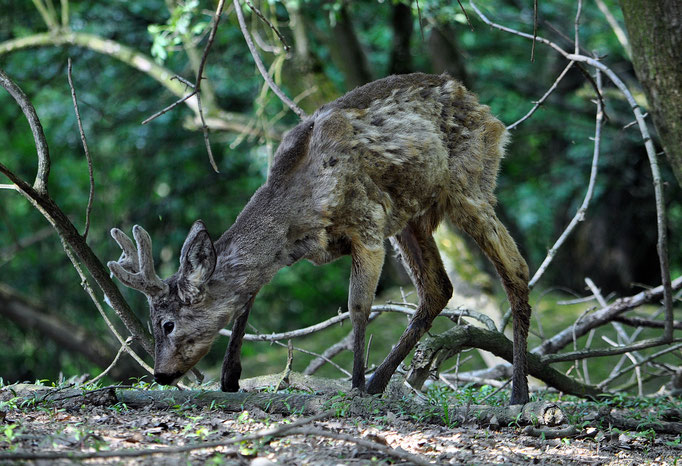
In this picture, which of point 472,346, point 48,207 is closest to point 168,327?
point 48,207

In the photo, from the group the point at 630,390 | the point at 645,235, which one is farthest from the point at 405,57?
the point at 630,390

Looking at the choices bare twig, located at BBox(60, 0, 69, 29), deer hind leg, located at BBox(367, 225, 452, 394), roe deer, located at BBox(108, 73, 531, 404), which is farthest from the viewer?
bare twig, located at BBox(60, 0, 69, 29)

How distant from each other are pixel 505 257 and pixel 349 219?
134 cm

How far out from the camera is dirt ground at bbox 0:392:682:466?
3.66m

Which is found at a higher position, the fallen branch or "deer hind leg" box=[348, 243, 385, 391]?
"deer hind leg" box=[348, 243, 385, 391]

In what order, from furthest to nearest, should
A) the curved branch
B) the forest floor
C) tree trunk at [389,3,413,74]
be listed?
tree trunk at [389,3,413,74], the curved branch, the forest floor

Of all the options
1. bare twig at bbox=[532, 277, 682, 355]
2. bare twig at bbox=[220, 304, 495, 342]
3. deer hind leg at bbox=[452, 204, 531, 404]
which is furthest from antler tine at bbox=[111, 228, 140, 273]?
bare twig at bbox=[532, 277, 682, 355]

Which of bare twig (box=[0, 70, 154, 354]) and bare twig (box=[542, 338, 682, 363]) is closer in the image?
bare twig (box=[0, 70, 154, 354])

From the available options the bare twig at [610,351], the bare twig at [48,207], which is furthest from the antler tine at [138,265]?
the bare twig at [610,351]

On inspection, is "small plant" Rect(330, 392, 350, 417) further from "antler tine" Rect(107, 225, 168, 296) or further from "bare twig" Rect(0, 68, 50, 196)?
"bare twig" Rect(0, 68, 50, 196)

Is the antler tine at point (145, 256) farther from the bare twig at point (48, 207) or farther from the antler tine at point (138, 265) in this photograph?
the bare twig at point (48, 207)

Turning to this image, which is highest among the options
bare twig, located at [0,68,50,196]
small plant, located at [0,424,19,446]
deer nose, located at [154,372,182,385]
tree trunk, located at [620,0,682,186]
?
tree trunk, located at [620,0,682,186]

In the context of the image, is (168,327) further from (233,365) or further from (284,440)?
(284,440)

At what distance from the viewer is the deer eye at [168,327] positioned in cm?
537
